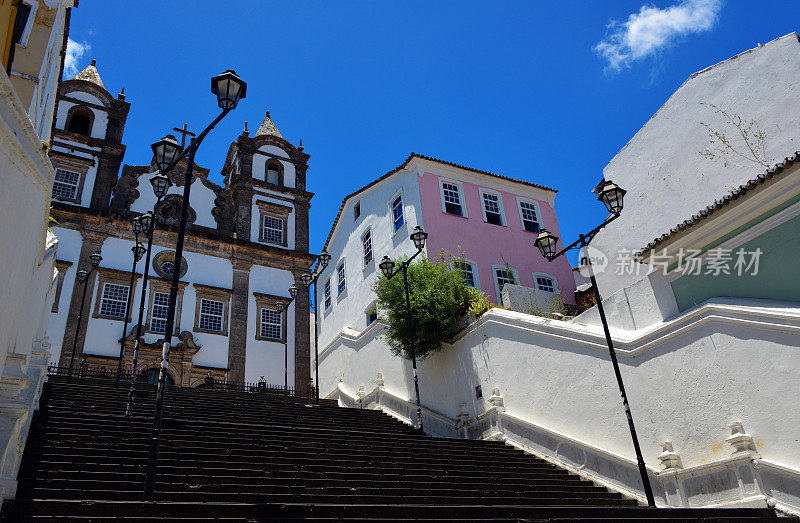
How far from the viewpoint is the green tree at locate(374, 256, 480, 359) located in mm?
16391

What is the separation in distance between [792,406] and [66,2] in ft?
57.1

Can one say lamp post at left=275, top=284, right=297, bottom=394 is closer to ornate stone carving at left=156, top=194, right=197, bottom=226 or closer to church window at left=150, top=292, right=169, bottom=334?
church window at left=150, top=292, right=169, bottom=334

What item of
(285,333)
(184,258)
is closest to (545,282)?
(285,333)

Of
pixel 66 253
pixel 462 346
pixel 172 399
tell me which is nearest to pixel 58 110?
pixel 66 253

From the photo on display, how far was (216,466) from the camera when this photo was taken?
8.09 meters

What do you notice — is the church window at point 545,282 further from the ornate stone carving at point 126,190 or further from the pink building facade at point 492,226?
the ornate stone carving at point 126,190

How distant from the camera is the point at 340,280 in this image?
27.4 meters

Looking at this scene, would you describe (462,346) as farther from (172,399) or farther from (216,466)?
(216,466)

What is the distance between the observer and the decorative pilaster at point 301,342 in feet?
Result: 83.3

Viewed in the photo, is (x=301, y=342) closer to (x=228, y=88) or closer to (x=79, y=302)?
(x=79, y=302)

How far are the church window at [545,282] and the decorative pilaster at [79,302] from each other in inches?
716

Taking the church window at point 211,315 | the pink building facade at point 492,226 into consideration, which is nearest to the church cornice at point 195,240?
the church window at point 211,315

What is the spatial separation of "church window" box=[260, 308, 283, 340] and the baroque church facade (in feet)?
0.16

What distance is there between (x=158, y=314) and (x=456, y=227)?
13269 millimetres
